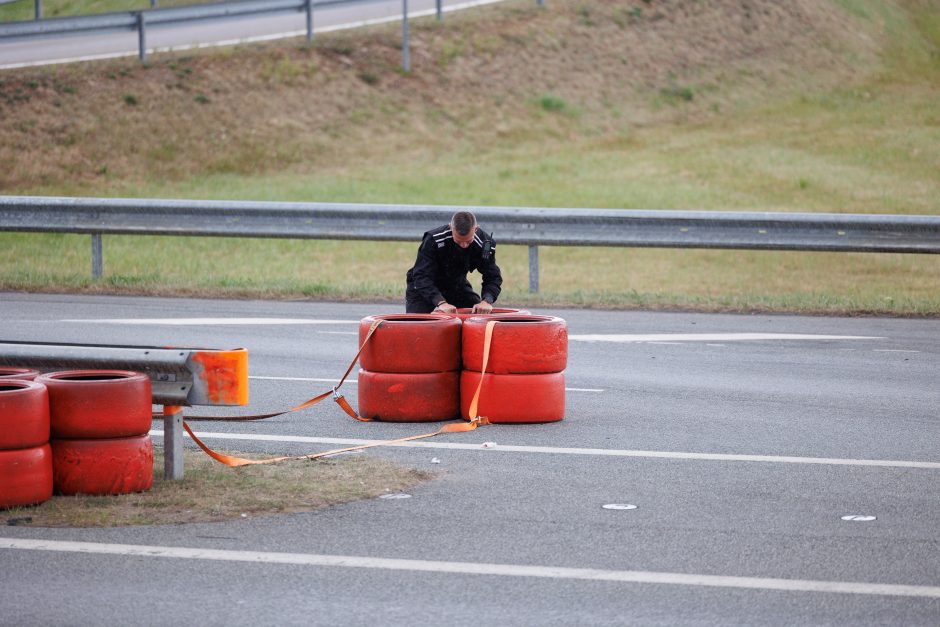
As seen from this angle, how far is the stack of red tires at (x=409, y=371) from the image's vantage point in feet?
29.7

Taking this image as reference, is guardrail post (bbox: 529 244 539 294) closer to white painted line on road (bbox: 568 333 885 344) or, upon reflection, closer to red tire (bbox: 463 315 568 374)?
white painted line on road (bbox: 568 333 885 344)

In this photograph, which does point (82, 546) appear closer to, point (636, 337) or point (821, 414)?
point (821, 414)

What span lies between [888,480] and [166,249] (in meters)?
14.9

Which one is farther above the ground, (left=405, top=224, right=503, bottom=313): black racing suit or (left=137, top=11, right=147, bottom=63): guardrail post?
(left=137, top=11, right=147, bottom=63): guardrail post

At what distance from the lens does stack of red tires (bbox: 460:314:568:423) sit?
894 cm

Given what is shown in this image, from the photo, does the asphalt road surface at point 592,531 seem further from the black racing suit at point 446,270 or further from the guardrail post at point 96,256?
the guardrail post at point 96,256

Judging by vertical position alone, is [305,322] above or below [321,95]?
below

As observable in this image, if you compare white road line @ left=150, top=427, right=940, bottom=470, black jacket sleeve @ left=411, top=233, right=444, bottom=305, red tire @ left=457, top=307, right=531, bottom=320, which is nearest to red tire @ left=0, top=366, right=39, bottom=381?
white road line @ left=150, top=427, right=940, bottom=470

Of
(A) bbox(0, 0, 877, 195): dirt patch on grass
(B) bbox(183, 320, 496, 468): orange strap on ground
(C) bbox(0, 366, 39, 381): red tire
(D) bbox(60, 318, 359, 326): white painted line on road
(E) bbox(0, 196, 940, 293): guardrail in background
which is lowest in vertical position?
(B) bbox(183, 320, 496, 468): orange strap on ground

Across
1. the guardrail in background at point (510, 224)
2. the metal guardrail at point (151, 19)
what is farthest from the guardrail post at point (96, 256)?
the metal guardrail at point (151, 19)

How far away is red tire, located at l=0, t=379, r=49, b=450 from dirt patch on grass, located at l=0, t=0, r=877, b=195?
19.8 metres

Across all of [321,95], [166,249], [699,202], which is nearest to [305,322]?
[166,249]

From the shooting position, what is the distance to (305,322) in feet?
45.0

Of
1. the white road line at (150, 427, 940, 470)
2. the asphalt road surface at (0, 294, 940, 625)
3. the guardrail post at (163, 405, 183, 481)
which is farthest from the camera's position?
the white road line at (150, 427, 940, 470)
